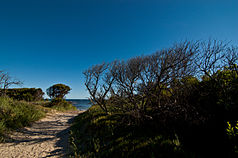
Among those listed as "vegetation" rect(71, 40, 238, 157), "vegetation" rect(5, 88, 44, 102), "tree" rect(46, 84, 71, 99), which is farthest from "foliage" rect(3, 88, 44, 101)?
"vegetation" rect(71, 40, 238, 157)

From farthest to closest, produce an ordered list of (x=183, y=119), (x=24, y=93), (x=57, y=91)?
(x=57, y=91)
(x=24, y=93)
(x=183, y=119)

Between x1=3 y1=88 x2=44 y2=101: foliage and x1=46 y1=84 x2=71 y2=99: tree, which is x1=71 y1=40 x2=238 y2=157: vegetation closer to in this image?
x1=3 y1=88 x2=44 y2=101: foliage

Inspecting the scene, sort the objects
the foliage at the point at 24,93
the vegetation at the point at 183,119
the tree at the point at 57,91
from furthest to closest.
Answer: the tree at the point at 57,91
the foliage at the point at 24,93
the vegetation at the point at 183,119

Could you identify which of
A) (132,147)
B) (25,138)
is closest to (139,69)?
(132,147)

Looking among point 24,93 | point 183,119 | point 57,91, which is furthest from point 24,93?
point 183,119

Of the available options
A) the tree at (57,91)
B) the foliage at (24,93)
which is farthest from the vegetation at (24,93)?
the tree at (57,91)

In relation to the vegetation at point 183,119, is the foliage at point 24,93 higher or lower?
higher

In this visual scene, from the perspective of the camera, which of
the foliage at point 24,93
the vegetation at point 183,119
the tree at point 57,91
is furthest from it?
the tree at point 57,91

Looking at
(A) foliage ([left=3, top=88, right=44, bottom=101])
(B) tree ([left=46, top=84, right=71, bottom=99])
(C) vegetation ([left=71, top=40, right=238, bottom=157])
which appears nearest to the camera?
(C) vegetation ([left=71, top=40, right=238, bottom=157])

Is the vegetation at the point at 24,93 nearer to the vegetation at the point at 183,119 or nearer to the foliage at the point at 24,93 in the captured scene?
the foliage at the point at 24,93

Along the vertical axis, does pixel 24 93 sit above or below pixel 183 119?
above

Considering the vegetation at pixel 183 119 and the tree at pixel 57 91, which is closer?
the vegetation at pixel 183 119

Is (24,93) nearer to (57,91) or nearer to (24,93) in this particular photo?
(24,93)

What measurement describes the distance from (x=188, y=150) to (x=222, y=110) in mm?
2224
